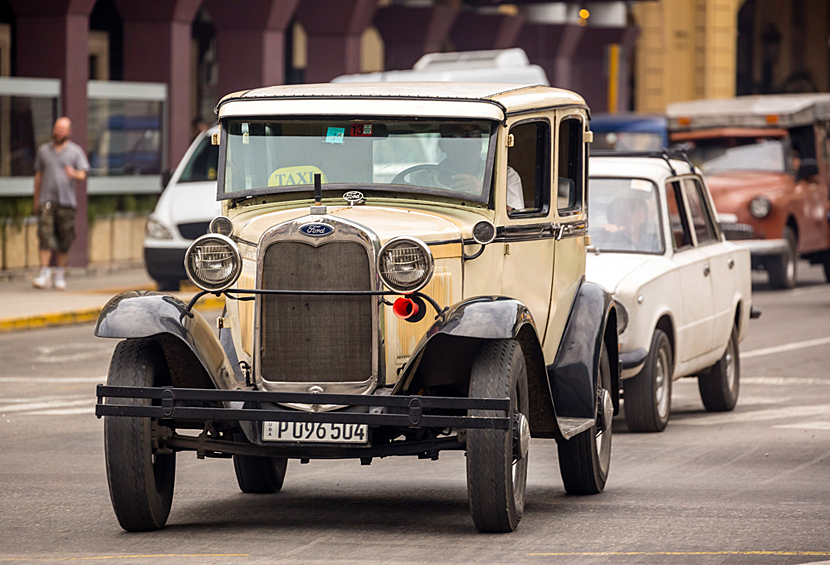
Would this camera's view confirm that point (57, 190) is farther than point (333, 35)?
No

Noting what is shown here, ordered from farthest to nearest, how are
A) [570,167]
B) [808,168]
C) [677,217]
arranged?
[808,168]
[677,217]
[570,167]

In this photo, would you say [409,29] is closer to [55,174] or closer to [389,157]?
[55,174]

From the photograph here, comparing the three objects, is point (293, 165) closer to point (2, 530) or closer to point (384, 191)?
point (384, 191)

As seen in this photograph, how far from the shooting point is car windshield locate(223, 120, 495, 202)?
289 inches

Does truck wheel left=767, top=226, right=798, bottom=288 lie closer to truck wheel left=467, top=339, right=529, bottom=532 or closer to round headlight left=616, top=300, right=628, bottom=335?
round headlight left=616, top=300, right=628, bottom=335

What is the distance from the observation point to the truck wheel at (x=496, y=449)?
6520 mm

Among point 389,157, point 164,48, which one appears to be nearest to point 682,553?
point 389,157

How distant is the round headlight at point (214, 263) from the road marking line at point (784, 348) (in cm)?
881

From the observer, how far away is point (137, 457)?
21.9ft

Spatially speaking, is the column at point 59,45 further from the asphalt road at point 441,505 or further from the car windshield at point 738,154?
the asphalt road at point 441,505

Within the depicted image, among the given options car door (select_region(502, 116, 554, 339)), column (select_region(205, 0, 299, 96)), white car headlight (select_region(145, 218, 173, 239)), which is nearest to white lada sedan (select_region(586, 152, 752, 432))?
car door (select_region(502, 116, 554, 339))

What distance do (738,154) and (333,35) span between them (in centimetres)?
841

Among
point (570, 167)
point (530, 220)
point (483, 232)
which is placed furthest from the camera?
point (570, 167)

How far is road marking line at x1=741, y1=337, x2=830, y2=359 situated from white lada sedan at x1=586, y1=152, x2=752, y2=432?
270 centimetres
